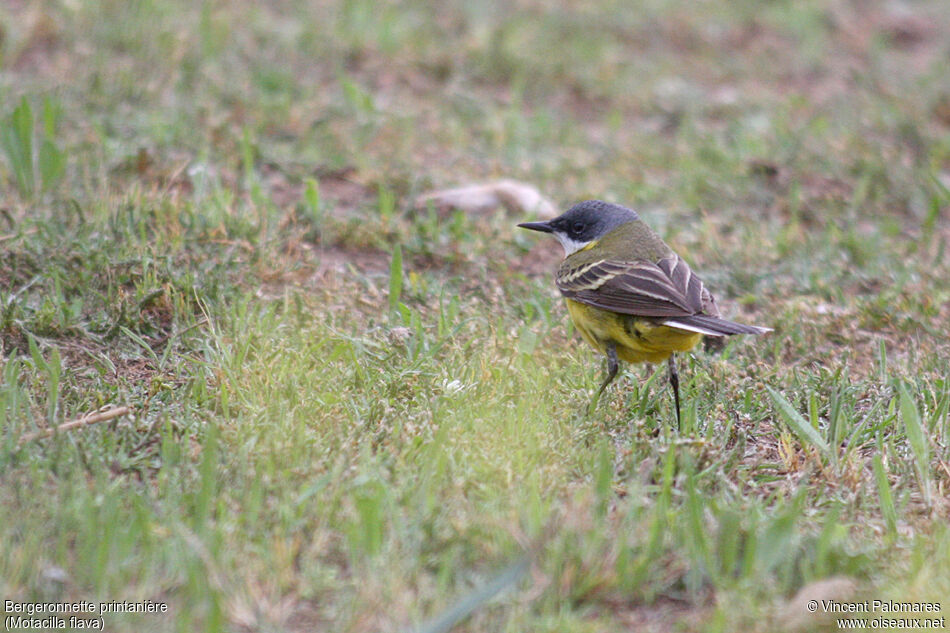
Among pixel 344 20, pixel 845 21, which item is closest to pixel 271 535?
pixel 344 20

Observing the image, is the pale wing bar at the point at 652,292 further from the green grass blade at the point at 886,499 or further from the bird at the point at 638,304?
the green grass blade at the point at 886,499

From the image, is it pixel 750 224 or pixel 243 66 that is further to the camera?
pixel 243 66

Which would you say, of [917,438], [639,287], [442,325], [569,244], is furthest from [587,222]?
[917,438]

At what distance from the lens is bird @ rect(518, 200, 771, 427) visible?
4.50 meters

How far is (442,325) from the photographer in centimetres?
505

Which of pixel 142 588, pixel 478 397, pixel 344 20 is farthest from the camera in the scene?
pixel 344 20

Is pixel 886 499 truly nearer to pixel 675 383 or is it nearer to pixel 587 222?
pixel 675 383

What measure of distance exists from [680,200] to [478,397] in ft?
10.4

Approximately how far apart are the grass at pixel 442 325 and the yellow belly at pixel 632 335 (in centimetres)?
20

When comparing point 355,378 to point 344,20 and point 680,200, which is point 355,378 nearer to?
point 680,200

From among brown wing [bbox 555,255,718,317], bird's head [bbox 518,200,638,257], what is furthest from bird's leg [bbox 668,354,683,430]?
bird's head [bbox 518,200,638,257]

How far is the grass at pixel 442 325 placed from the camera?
3273 millimetres

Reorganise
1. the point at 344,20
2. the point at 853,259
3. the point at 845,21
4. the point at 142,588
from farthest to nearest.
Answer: the point at 845,21, the point at 344,20, the point at 853,259, the point at 142,588

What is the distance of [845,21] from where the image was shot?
10.5m
